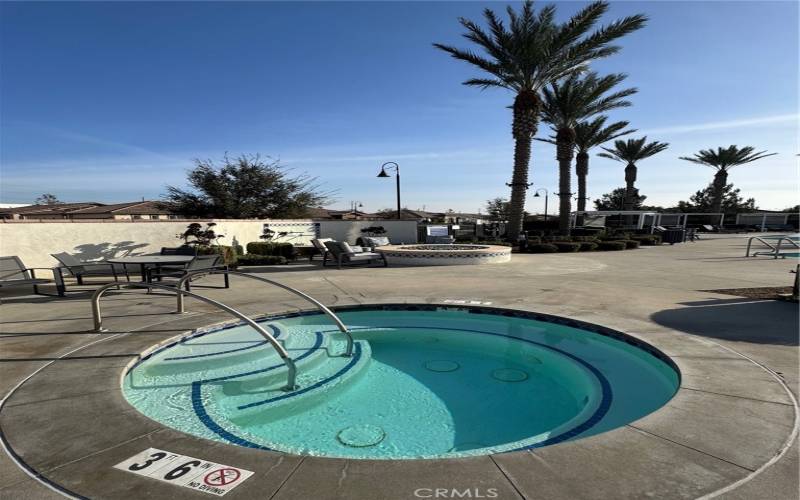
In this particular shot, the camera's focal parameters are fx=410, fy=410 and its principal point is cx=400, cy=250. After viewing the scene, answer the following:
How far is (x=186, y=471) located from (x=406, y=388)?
2.99 meters

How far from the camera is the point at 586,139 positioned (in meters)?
32.7

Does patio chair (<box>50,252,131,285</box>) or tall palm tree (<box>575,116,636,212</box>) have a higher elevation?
tall palm tree (<box>575,116,636,212</box>)

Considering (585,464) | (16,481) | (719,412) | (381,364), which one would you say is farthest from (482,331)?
(16,481)

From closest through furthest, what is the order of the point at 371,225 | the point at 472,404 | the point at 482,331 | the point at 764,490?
the point at 764,490
the point at 472,404
the point at 482,331
the point at 371,225

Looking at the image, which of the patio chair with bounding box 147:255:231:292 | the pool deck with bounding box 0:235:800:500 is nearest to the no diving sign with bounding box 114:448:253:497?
the pool deck with bounding box 0:235:800:500

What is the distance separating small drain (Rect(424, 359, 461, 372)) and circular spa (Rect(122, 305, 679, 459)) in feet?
0.11

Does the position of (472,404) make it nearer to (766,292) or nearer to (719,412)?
(719,412)

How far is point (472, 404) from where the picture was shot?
479 centimetres

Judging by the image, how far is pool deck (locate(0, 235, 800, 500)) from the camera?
2414 mm

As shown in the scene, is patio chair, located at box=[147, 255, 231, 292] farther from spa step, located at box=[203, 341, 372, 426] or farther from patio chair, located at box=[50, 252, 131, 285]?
spa step, located at box=[203, 341, 372, 426]

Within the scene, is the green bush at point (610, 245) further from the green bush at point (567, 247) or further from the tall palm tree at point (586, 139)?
the tall palm tree at point (586, 139)

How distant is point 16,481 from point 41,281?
7.52m

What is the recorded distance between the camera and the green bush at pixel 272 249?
1722 cm

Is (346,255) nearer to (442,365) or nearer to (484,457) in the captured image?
(442,365)
